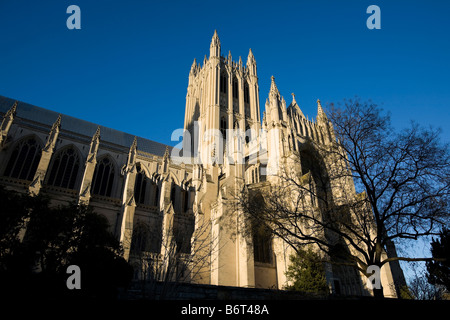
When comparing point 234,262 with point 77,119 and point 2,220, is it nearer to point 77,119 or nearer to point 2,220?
point 2,220

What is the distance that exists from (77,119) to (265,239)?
30953mm

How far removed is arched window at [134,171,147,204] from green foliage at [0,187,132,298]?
13597 mm

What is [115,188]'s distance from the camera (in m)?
28.5

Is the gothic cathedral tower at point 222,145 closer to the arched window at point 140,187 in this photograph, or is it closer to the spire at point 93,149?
the arched window at point 140,187

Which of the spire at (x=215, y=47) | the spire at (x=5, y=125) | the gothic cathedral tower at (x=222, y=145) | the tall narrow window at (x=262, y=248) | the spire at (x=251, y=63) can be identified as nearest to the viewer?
the gothic cathedral tower at (x=222, y=145)

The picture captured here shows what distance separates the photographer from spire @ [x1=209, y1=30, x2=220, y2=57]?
44.7m

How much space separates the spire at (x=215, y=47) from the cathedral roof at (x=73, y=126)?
17.9 meters

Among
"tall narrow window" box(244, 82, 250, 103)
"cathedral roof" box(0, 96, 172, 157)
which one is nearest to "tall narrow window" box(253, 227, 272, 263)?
"cathedral roof" box(0, 96, 172, 157)

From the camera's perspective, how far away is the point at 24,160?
25.6 metres

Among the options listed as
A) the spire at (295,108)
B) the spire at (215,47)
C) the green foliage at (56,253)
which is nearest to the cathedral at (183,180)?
the spire at (295,108)

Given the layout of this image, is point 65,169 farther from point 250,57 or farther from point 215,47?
point 250,57

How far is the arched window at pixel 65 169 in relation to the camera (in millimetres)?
26156
